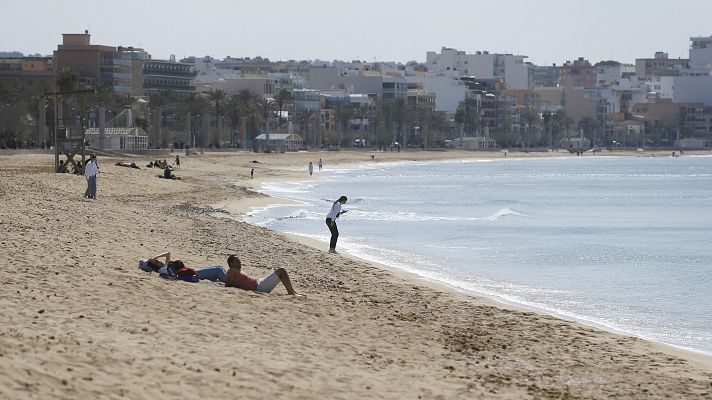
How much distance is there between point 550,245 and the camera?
32500 millimetres

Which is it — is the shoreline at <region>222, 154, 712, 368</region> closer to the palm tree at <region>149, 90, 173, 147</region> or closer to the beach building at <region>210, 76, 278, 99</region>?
the palm tree at <region>149, 90, 173, 147</region>

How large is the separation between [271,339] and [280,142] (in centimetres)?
12011

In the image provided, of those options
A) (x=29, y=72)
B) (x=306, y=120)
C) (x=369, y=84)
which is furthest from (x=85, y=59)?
(x=369, y=84)

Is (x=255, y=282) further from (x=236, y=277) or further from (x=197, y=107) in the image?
(x=197, y=107)

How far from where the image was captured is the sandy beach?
966 cm

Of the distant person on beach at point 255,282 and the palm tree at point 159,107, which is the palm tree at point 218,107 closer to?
the palm tree at point 159,107

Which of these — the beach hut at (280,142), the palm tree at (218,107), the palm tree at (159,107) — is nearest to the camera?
the palm tree at (159,107)

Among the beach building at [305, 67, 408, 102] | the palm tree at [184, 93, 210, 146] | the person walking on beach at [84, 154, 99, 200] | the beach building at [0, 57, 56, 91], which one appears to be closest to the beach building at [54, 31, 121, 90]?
the beach building at [0, 57, 56, 91]

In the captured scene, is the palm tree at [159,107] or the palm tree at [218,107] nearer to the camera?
the palm tree at [159,107]

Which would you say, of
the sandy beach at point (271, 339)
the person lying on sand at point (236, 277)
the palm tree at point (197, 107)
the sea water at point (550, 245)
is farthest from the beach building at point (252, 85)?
the person lying on sand at point (236, 277)

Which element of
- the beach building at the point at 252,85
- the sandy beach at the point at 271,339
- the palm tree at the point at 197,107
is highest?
the beach building at the point at 252,85

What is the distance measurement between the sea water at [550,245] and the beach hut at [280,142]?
61887 millimetres

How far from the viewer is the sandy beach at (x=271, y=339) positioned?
966 centimetres

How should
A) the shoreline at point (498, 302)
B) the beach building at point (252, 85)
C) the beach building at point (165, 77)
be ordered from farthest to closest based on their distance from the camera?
the beach building at point (252, 85) → the beach building at point (165, 77) → the shoreline at point (498, 302)
